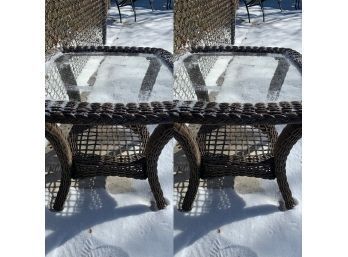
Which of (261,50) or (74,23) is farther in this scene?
(261,50)

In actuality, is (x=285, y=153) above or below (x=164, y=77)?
below

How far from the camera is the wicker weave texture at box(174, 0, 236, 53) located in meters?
1.72

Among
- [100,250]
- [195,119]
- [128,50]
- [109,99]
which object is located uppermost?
[128,50]

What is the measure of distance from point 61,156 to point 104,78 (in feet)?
1.74

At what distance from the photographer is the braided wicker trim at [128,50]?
170cm

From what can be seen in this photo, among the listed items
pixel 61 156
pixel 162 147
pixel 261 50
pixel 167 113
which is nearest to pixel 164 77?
pixel 162 147

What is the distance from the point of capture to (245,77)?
2.35 metres

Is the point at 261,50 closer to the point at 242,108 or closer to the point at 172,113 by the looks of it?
the point at 242,108

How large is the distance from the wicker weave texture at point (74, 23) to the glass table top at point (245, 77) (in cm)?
43

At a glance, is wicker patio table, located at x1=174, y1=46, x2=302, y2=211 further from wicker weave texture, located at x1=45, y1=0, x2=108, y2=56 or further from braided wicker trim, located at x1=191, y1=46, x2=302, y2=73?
wicker weave texture, located at x1=45, y1=0, x2=108, y2=56

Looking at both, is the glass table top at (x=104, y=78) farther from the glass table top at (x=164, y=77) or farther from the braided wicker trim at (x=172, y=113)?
the braided wicker trim at (x=172, y=113)

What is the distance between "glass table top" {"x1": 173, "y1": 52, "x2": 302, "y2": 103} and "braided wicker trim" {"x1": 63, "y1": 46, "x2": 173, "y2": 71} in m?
0.19
